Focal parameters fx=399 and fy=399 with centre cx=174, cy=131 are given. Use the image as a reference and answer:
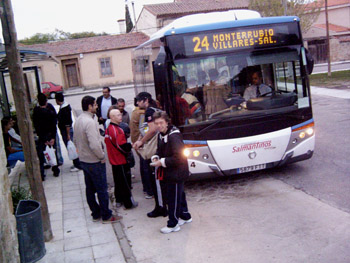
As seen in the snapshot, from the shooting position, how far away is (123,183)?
6.67 m

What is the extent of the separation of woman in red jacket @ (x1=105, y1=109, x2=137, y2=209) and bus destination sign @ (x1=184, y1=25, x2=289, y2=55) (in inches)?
69.6

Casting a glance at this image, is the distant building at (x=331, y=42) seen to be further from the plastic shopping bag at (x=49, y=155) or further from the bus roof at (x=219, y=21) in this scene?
the plastic shopping bag at (x=49, y=155)

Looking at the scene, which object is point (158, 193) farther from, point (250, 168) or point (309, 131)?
point (309, 131)

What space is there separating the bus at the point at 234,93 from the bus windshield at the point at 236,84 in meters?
0.02

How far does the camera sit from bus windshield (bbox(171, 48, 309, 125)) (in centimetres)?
687

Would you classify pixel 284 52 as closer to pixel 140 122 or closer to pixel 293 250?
pixel 140 122

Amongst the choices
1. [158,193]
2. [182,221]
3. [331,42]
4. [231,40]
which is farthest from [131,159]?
[331,42]

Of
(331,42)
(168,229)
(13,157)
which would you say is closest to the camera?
(168,229)

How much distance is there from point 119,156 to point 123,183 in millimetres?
496

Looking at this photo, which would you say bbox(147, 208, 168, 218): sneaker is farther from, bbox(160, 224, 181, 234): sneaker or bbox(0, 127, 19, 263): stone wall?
bbox(0, 127, 19, 263): stone wall

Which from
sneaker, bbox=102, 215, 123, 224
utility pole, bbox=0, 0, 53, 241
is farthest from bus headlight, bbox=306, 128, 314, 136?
utility pole, bbox=0, 0, 53, 241

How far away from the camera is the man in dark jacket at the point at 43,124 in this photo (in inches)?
343

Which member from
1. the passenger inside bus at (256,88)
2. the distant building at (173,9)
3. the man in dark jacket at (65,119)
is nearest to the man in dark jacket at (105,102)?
the man in dark jacket at (65,119)

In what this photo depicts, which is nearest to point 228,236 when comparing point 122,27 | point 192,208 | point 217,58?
point 192,208
